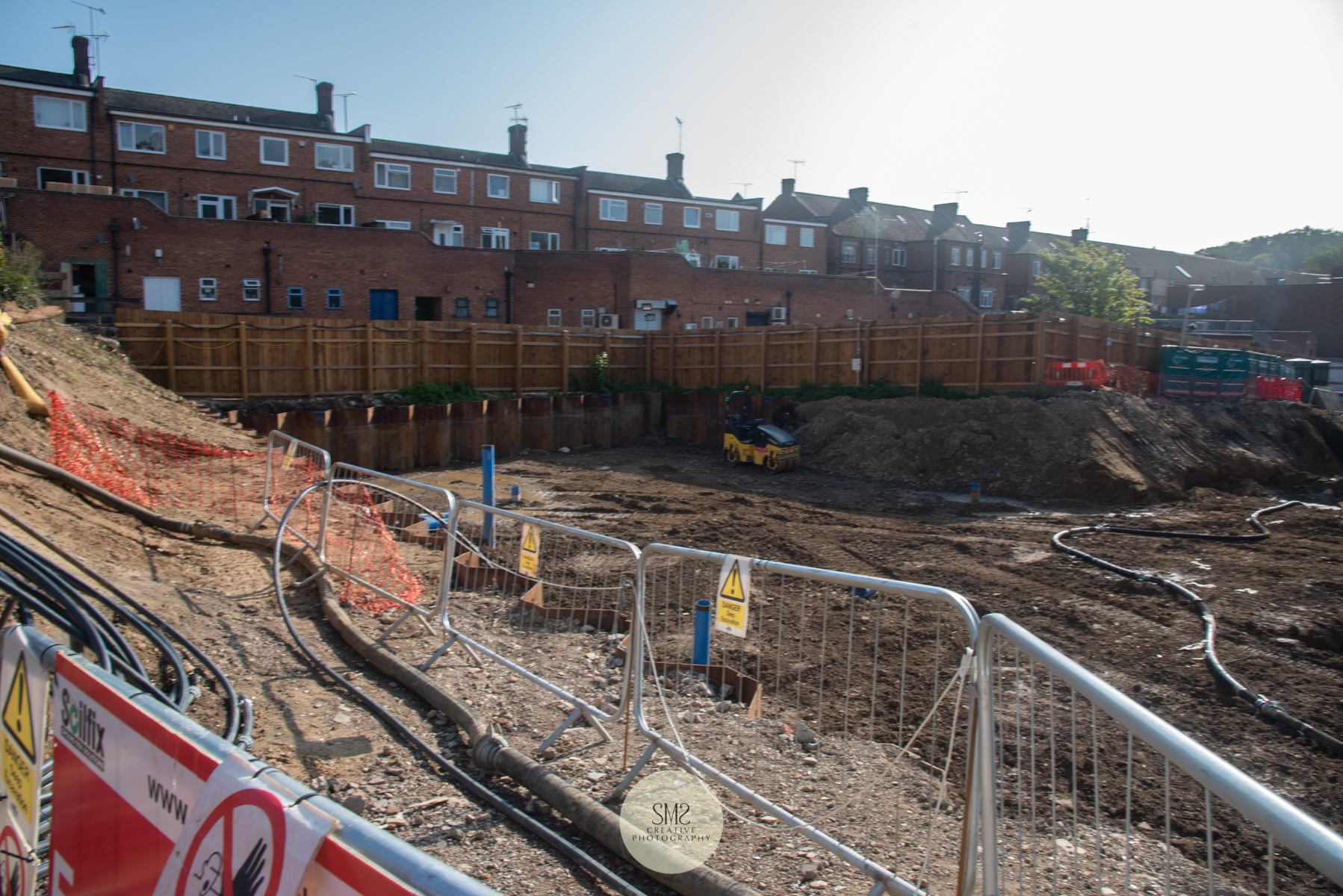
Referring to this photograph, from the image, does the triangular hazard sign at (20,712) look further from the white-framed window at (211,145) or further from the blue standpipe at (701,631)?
the white-framed window at (211,145)

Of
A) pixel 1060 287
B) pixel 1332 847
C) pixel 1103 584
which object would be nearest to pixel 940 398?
pixel 1103 584

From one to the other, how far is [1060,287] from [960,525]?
1687 inches

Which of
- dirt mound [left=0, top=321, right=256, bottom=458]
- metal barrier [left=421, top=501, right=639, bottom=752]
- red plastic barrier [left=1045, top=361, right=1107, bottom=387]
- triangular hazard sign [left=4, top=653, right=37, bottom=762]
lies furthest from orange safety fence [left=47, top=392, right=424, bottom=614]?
red plastic barrier [left=1045, top=361, right=1107, bottom=387]

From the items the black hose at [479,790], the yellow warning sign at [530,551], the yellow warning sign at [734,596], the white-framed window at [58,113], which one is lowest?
the black hose at [479,790]

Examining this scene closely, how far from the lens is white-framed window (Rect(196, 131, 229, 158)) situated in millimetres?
37281

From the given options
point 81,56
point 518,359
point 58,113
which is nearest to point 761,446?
point 518,359

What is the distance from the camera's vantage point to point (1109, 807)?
517cm

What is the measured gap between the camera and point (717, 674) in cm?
676

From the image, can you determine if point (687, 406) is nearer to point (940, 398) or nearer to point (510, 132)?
point (940, 398)

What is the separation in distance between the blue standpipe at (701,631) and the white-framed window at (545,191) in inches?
1692

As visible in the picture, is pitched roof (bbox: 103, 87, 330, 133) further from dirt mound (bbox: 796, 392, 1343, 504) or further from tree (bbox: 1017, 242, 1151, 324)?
tree (bbox: 1017, 242, 1151, 324)

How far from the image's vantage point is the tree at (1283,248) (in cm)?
10650

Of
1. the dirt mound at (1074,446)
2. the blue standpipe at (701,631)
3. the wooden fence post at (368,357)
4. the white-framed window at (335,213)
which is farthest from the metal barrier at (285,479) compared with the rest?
the white-framed window at (335,213)

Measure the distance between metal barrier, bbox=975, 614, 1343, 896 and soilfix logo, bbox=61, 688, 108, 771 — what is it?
2.95 m
